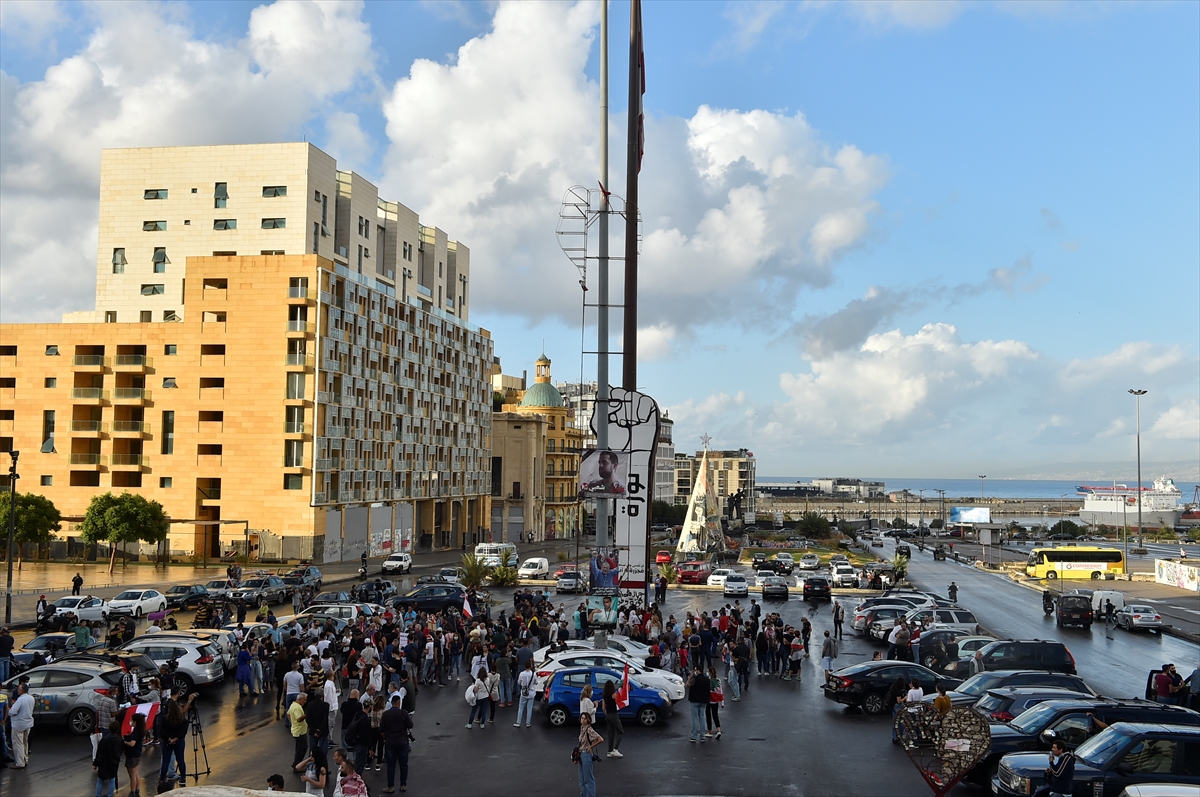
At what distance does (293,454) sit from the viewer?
70938 millimetres

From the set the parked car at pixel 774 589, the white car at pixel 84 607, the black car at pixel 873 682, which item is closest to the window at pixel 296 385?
the white car at pixel 84 607

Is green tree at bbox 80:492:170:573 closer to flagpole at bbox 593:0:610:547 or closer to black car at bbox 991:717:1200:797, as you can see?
flagpole at bbox 593:0:610:547

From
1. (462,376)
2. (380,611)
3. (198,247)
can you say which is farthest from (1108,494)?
(380,611)

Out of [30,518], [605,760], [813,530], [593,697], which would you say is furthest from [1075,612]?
[813,530]

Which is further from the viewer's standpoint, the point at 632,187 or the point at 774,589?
the point at 774,589

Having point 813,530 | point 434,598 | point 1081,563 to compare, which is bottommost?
point 813,530

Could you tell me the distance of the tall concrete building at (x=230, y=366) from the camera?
70.9 m

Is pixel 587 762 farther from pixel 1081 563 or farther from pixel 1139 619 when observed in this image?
pixel 1081 563

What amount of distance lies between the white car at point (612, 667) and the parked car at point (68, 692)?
9.06 metres

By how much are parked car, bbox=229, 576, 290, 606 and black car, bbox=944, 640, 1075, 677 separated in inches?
1227

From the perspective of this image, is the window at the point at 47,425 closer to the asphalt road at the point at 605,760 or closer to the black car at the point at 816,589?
the asphalt road at the point at 605,760

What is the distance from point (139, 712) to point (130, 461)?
6309 cm

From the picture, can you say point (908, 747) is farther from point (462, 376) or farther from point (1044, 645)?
point (462, 376)

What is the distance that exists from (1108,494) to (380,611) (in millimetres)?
188320
